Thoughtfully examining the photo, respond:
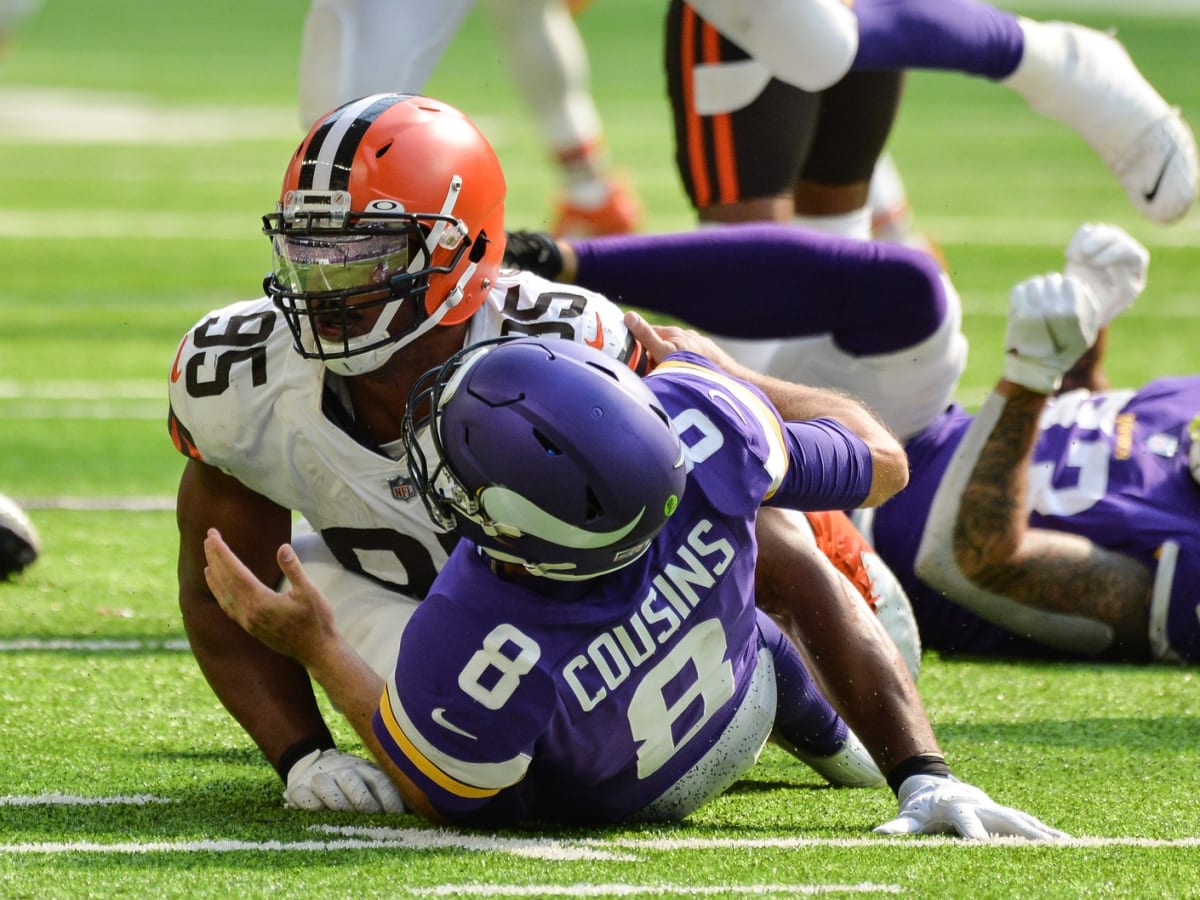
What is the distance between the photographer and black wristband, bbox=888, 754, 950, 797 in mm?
2885

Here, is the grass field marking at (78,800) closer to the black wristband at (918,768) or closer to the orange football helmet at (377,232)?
the orange football helmet at (377,232)

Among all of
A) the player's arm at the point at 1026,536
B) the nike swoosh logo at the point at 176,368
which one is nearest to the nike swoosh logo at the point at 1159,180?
the player's arm at the point at 1026,536

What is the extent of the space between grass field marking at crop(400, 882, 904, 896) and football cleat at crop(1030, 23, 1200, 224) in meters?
2.59

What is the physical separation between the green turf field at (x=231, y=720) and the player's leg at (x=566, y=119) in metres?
1.60

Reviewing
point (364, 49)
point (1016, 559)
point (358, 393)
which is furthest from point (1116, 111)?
point (358, 393)

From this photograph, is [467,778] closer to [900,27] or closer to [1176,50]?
[900,27]

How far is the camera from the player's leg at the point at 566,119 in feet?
33.3

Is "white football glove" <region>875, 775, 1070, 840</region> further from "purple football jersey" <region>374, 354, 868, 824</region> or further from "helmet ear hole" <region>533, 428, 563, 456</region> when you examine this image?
"helmet ear hole" <region>533, 428, 563, 456</region>

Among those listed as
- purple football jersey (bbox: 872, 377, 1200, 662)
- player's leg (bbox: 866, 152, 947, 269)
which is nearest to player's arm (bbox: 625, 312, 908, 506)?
purple football jersey (bbox: 872, 377, 1200, 662)

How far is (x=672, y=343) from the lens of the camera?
3.06m

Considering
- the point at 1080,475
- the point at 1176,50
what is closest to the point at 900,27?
the point at 1080,475

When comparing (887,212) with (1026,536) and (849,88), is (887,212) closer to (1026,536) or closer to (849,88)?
(849,88)

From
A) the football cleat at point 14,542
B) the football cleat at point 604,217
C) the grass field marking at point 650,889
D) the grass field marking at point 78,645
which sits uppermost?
the grass field marking at point 650,889

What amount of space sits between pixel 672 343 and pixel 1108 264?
195 centimetres
